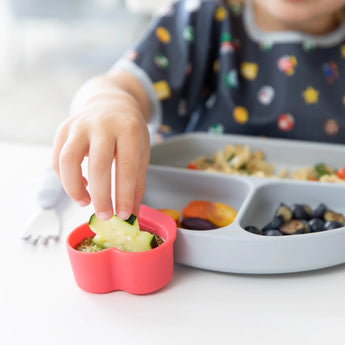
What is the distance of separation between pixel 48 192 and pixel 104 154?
233 mm

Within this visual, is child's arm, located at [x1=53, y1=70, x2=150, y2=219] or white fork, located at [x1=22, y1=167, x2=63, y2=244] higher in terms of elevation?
child's arm, located at [x1=53, y1=70, x2=150, y2=219]

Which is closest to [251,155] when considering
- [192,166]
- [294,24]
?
[192,166]

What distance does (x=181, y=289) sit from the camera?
55 centimetres

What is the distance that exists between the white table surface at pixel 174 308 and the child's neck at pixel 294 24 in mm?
663

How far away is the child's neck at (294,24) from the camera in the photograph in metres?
1.07

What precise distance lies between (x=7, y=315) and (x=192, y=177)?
1.14 ft

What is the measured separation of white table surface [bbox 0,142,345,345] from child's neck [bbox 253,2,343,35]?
0.66 m

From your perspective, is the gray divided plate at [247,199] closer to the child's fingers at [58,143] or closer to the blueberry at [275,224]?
the blueberry at [275,224]

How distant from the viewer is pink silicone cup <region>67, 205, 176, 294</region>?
52 cm

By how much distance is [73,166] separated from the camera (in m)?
0.53

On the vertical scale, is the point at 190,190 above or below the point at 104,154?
below

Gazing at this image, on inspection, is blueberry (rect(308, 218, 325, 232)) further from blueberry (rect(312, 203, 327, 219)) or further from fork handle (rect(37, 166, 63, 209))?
fork handle (rect(37, 166, 63, 209))

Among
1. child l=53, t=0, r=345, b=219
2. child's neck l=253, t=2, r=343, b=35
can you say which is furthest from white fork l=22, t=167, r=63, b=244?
child's neck l=253, t=2, r=343, b=35

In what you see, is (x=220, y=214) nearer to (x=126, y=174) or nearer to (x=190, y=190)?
(x=190, y=190)
